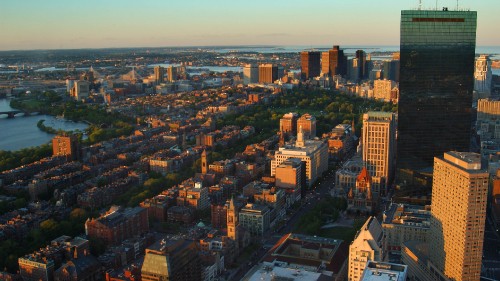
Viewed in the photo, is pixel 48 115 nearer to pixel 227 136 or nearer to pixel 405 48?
pixel 227 136

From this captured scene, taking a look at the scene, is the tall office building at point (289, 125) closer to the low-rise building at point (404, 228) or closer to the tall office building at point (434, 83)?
the tall office building at point (434, 83)

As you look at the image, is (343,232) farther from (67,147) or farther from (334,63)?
(334,63)

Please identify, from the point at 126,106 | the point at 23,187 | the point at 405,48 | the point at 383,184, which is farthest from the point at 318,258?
the point at 126,106

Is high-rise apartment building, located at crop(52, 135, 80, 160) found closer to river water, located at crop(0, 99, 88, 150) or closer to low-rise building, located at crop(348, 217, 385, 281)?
river water, located at crop(0, 99, 88, 150)

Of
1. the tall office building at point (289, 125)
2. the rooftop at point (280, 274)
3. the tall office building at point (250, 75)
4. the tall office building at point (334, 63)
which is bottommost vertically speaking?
the rooftop at point (280, 274)

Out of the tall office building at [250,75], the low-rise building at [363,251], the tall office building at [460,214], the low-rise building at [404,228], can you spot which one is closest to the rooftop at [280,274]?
the low-rise building at [363,251]

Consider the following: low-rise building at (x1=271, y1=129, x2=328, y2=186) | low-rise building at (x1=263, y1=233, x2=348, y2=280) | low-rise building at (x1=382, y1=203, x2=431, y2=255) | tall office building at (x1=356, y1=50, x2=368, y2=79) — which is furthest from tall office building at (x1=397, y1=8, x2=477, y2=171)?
tall office building at (x1=356, y1=50, x2=368, y2=79)
